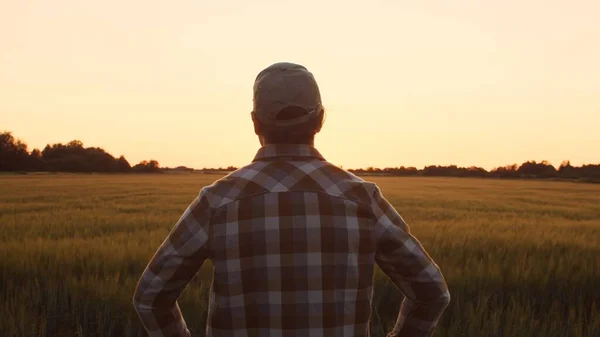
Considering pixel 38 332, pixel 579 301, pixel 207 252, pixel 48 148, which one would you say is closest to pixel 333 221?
pixel 207 252

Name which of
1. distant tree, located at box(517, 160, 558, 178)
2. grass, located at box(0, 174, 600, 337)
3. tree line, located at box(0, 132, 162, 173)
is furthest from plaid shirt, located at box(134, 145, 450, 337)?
tree line, located at box(0, 132, 162, 173)

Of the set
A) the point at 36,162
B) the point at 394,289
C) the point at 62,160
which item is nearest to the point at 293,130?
the point at 394,289

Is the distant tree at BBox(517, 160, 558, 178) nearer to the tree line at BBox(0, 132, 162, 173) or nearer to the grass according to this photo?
the tree line at BBox(0, 132, 162, 173)

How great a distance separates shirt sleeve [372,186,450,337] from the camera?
1593 mm

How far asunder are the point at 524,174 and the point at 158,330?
8091cm

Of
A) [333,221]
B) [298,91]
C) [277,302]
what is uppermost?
[298,91]

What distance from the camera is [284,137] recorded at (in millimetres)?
1604

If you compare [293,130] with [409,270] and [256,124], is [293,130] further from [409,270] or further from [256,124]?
[409,270]

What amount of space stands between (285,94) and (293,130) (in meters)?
0.12

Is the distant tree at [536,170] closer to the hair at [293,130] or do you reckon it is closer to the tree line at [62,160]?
the tree line at [62,160]

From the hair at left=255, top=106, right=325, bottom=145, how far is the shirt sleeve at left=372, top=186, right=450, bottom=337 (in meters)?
0.28

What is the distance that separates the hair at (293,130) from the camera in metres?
1.58

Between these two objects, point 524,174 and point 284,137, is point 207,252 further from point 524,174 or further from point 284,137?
point 524,174

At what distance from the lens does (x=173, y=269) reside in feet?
5.16
